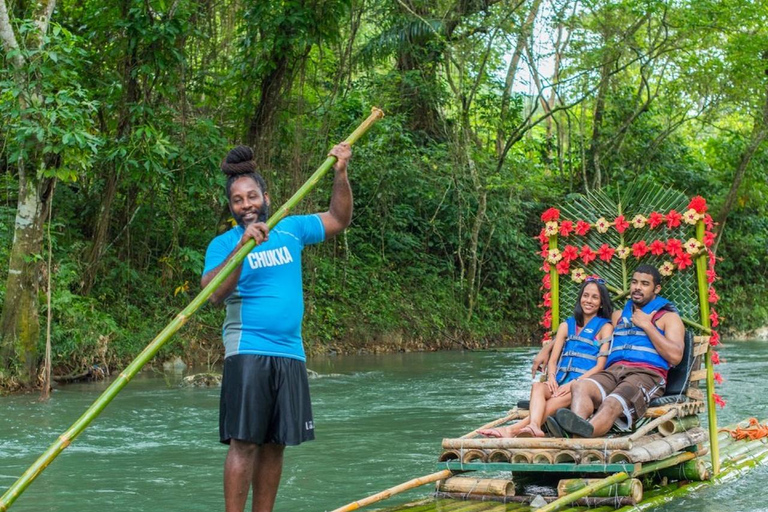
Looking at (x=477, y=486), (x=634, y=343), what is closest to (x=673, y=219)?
(x=634, y=343)

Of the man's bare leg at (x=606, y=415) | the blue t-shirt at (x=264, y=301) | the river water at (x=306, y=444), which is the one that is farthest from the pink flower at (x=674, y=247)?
the blue t-shirt at (x=264, y=301)

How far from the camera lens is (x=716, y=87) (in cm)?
1789

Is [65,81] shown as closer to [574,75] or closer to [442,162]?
[442,162]

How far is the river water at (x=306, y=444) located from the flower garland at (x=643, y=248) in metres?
1.26

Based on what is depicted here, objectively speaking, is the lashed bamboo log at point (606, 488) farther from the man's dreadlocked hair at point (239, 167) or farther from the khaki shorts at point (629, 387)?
the man's dreadlocked hair at point (239, 167)

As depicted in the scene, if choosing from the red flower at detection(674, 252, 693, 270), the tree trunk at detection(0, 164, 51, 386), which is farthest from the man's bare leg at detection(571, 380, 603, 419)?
the tree trunk at detection(0, 164, 51, 386)

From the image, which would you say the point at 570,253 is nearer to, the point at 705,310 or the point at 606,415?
the point at 705,310

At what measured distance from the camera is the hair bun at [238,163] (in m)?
3.69

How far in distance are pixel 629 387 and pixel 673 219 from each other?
125 cm

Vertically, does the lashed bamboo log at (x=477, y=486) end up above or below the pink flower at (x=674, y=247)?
below

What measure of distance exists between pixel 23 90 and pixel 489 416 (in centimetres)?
509

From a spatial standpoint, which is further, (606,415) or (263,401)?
(606,415)

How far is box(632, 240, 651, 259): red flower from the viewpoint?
6.46m

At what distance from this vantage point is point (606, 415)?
5.35 metres
